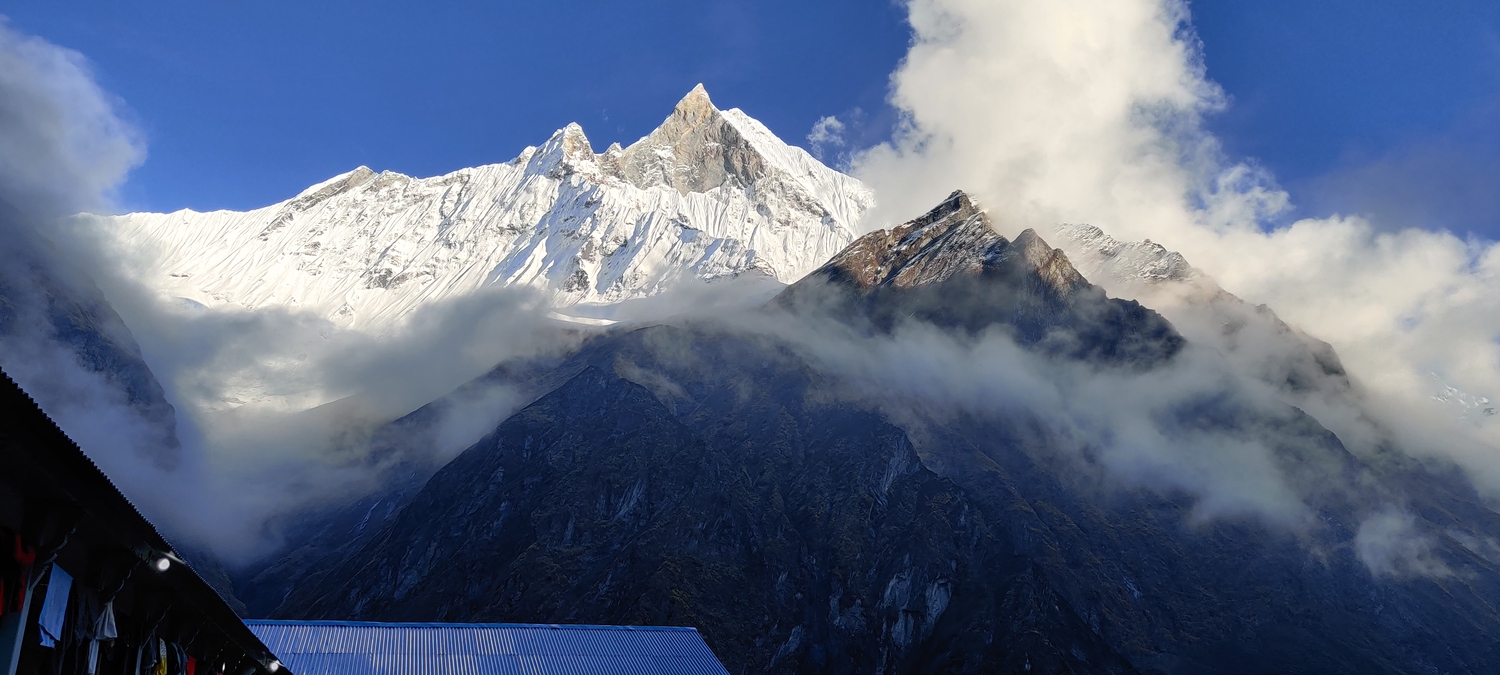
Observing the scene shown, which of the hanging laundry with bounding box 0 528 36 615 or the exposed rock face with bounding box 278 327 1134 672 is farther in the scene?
the exposed rock face with bounding box 278 327 1134 672

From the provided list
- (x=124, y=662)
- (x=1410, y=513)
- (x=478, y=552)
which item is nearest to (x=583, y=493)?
(x=478, y=552)

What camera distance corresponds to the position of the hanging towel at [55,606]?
1288cm

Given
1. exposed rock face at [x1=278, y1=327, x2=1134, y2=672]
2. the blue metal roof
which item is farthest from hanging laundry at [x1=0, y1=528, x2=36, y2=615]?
exposed rock face at [x1=278, y1=327, x2=1134, y2=672]

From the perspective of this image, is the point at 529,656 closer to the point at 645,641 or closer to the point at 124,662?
the point at 645,641

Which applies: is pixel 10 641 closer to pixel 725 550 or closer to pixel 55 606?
pixel 55 606

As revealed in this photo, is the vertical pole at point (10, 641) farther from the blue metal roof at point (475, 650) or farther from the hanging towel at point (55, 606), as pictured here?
the blue metal roof at point (475, 650)

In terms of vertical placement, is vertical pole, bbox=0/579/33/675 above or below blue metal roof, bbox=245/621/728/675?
below

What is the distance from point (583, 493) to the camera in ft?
477

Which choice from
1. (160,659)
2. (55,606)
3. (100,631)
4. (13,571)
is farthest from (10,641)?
(160,659)

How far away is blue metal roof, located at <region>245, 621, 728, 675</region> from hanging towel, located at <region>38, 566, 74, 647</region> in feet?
121

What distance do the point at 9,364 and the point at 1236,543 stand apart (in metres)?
209

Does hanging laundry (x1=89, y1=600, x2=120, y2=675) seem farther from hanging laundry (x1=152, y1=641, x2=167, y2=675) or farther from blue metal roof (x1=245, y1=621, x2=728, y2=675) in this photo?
blue metal roof (x1=245, y1=621, x2=728, y2=675)

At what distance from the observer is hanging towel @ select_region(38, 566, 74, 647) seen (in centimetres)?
1288

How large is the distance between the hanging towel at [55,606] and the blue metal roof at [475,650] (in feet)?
121
